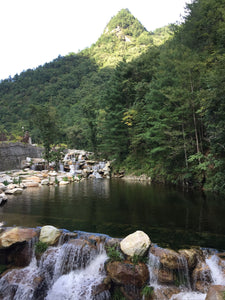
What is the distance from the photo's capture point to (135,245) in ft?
14.4

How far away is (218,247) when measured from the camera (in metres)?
4.82

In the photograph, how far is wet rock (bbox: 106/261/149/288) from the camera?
3.94 metres

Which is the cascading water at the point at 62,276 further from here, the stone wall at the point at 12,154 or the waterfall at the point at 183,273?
the stone wall at the point at 12,154

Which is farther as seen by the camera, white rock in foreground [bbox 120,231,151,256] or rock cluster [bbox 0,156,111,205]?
rock cluster [bbox 0,156,111,205]

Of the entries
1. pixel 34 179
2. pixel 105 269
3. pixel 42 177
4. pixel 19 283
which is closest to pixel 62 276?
pixel 19 283

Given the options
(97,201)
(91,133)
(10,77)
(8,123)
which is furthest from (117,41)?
(97,201)

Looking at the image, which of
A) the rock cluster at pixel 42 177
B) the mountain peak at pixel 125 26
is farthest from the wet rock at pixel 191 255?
the mountain peak at pixel 125 26

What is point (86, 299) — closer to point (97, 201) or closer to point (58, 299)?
point (58, 299)

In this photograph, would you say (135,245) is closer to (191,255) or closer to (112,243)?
(112,243)

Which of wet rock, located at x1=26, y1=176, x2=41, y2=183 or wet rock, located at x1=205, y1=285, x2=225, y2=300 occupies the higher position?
wet rock, located at x1=26, y1=176, x2=41, y2=183

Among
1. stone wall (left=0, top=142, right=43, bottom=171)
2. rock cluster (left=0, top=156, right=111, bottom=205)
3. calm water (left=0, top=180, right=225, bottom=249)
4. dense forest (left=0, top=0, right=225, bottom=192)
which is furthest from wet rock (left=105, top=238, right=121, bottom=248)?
stone wall (left=0, top=142, right=43, bottom=171)

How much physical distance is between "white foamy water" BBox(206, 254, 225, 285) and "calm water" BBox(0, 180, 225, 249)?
0.61 metres

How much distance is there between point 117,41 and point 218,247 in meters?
125

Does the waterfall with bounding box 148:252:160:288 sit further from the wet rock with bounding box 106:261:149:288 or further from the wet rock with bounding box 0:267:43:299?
the wet rock with bounding box 0:267:43:299
